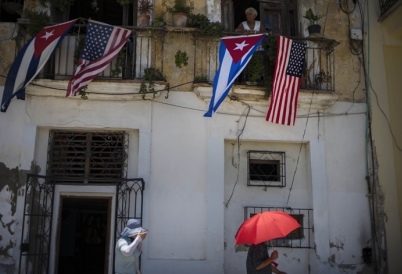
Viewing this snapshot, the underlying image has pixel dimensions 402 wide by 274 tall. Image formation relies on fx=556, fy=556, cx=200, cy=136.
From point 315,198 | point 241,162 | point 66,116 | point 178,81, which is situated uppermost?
point 178,81

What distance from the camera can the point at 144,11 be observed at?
10.4m

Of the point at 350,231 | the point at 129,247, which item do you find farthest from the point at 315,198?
the point at 129,247

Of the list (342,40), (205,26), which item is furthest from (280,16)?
(205,26)

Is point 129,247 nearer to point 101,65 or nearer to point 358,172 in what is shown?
point 101,65

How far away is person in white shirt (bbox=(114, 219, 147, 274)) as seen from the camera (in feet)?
23.4

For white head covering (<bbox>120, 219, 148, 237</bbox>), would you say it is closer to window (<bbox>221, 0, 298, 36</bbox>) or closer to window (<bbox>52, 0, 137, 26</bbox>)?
window (<bbox>52, 0, 137, 26</bbox>)

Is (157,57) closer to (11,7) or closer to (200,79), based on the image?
(200,79)

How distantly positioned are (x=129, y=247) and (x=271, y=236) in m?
1.81

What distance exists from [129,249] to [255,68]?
14.9 feet

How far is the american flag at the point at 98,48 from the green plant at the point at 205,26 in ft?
4.04

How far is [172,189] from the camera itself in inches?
378

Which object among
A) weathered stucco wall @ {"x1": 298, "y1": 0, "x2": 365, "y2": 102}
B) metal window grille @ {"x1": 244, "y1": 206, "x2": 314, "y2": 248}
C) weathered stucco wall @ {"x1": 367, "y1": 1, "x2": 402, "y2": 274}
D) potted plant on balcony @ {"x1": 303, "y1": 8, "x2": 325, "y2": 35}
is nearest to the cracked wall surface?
metal window grille @ {"x1": 244, "y1": 206, "x2": 314, "y2": 248}

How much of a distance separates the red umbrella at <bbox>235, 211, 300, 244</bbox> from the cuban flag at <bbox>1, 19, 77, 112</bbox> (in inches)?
181

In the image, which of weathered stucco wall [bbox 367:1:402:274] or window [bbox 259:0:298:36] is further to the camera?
window [bbox 259:0:298:36]
